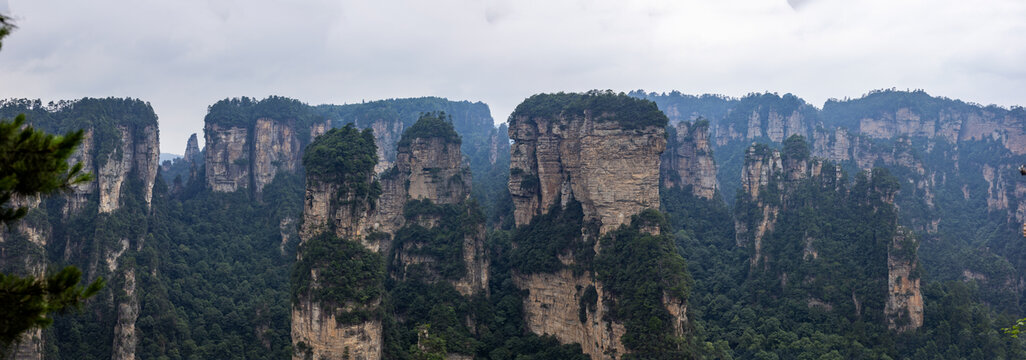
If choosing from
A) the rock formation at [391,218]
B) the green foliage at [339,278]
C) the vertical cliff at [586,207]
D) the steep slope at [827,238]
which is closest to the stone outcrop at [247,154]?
the rock formation at [391,218]

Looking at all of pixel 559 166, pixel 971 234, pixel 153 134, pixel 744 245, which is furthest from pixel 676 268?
pixel 971 234

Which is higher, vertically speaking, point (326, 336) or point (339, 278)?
point (339, 278)

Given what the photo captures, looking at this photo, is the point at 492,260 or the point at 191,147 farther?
the point at 191,147

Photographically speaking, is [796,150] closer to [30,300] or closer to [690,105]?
A: [30,300]

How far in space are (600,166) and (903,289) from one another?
24812 mm

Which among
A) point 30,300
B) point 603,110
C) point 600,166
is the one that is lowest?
point 30,300

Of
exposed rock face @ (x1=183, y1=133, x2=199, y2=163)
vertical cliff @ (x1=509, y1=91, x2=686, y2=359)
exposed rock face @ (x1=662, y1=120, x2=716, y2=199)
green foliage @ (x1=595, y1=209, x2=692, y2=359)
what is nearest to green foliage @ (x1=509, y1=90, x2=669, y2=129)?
vertical cliff @ (x1=509, y1=91, x2=686, y2=359)

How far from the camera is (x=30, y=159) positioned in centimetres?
918

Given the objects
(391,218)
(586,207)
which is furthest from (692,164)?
(586,207)

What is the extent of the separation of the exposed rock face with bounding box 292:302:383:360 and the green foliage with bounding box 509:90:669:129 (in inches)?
782

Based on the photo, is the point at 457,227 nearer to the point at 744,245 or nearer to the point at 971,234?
the point at 744,245

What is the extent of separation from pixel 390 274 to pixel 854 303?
3603 centimetres

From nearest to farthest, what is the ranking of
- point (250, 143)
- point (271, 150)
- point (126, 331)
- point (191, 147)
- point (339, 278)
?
point (339, 278)
point (126, 331)
point (250, 143)
point (271, 150)
point (191, 147)

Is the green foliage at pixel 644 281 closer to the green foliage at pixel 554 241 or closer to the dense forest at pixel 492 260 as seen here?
the dense forest at pixel 492 260
